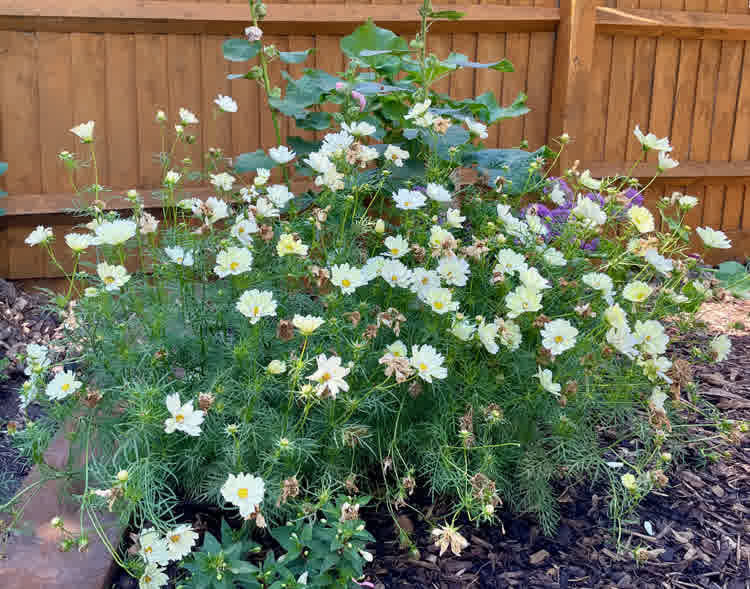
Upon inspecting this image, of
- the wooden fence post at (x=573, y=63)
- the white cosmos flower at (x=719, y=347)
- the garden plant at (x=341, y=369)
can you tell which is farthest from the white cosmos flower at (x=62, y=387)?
the wooden fence post at (x=573, y=63)

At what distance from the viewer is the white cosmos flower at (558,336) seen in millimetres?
1603

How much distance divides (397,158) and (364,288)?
0.35m

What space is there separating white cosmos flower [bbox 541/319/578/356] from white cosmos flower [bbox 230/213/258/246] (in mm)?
727

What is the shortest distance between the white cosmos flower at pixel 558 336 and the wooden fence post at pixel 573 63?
8.80 feet

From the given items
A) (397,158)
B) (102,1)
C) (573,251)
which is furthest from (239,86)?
(573,251)

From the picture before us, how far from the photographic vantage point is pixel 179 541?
1.40 metres

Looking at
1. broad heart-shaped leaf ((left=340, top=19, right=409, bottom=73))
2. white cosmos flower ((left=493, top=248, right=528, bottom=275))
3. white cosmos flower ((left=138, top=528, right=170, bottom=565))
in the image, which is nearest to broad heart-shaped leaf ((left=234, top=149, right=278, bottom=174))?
broad heart-shaped leaf ((left=340, top=19, right=409, bottom=73))

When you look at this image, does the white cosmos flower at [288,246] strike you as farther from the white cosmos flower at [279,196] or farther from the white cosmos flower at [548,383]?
the white cosmos flower at [548,383]

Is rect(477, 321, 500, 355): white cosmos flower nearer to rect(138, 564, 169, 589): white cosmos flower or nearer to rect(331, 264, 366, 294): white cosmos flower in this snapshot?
rect(331, 264, 366, 294): white cosmos flower

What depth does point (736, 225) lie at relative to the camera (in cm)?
484

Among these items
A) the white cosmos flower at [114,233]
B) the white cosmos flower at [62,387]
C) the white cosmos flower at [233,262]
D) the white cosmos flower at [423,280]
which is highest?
the white cosmos flower at [114,233]

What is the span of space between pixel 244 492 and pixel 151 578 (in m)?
0.26

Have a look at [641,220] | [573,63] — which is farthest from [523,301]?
[573,63]

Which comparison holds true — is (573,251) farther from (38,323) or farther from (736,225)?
(736,225)
